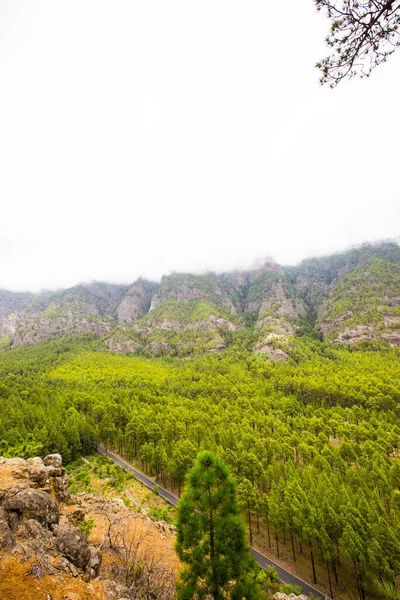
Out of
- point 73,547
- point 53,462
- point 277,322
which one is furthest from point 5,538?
point 277,322

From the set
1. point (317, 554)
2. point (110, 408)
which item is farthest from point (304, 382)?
point (110, 408)

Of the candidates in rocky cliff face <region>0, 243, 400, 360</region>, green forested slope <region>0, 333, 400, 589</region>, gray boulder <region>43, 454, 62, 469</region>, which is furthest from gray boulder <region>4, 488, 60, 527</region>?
rocky cliff face <region>0, 243, 400, 360</region>

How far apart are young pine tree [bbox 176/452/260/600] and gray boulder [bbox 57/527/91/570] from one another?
16.2 ft

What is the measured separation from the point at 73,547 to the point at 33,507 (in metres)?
3.20

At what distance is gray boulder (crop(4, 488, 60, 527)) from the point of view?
12.1m

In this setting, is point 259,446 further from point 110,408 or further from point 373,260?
point 373,260

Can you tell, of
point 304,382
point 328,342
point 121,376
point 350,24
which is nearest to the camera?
point 350,24

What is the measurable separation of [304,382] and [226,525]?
78.0m

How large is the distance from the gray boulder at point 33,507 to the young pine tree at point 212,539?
8047mm

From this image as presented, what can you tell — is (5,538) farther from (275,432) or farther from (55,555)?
(275,432)

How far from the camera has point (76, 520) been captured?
53.7 feet

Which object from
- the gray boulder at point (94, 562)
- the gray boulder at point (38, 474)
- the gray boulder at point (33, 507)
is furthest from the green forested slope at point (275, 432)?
the gray boulder at point (33, 507)

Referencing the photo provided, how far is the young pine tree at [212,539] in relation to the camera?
29.2ft

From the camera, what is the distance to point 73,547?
1107 cm
